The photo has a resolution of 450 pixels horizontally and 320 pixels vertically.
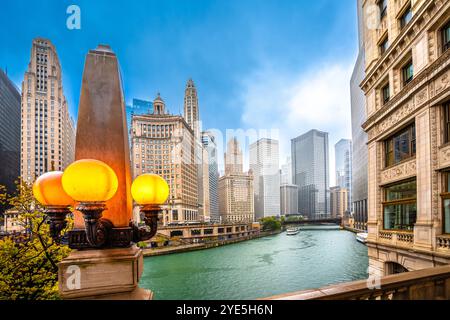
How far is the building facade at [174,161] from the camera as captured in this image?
112ft

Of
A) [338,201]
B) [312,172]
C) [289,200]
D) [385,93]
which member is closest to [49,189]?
[385,93]

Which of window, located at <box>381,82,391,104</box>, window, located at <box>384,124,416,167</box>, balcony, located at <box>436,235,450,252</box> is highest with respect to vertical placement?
window, located at <box>381,82,391,104</box>

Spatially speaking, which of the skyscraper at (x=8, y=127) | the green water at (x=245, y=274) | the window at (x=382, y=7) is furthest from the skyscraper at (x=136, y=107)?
the skyscraper at (x=8, y=127)

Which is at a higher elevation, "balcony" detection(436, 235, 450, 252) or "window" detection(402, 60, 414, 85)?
"window" detection(402, 60, 414, 85)

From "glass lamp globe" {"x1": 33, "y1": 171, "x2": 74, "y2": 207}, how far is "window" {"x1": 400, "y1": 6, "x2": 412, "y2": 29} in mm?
12701

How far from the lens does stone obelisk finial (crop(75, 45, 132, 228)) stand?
2.50 metres

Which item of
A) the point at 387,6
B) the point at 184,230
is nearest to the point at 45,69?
the point at 184,230

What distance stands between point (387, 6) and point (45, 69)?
5457 cm

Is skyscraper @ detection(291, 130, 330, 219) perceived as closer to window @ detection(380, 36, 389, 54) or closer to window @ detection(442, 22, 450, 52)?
window @ detection(380, 36, 389, 54)

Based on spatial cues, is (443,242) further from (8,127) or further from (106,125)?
(8,127)

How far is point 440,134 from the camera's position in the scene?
7738 mm

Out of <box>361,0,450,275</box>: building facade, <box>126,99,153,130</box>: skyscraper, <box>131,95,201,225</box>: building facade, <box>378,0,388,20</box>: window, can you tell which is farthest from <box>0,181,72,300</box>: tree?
<box>131,95,201,225</box>: building facade

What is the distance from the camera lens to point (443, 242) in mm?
7227

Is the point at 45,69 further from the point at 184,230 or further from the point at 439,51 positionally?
the point at 439,51
